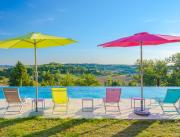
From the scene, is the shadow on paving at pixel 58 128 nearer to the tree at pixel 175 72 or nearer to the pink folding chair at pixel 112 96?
Answer: the pink folding chair at pixel 112 96

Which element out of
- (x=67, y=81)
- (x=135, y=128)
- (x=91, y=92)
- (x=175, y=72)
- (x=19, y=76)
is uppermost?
(x=175, y=72)

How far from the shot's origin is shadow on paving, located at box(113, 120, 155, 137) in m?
6.89

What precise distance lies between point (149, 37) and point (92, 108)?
3487 mm

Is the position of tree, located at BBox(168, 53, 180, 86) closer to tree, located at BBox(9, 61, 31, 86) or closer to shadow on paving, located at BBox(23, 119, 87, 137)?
tree, located at BBox(9, 61, 31, 86)

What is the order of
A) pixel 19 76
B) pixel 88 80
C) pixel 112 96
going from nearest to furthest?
pixel 112 96 → pixel 88 80 → pixel 19 76

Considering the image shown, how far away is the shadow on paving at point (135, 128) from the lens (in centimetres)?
689

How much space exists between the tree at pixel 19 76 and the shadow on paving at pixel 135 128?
2380 cm

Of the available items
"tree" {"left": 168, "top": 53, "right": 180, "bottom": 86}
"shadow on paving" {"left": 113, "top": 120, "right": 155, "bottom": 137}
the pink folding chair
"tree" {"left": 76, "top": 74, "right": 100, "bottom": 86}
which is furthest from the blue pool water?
"tree" {"left": 168, "top": 53, "right": 180, "bottom": 86}

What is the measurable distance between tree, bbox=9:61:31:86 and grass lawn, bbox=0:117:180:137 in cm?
2267

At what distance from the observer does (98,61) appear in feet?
113

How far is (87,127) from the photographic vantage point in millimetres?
7578

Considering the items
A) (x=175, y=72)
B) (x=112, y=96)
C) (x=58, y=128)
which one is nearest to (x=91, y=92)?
(x=112, y=96)

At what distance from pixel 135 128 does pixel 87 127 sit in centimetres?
135

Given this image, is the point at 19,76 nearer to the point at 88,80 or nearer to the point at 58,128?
the point at 88,80
